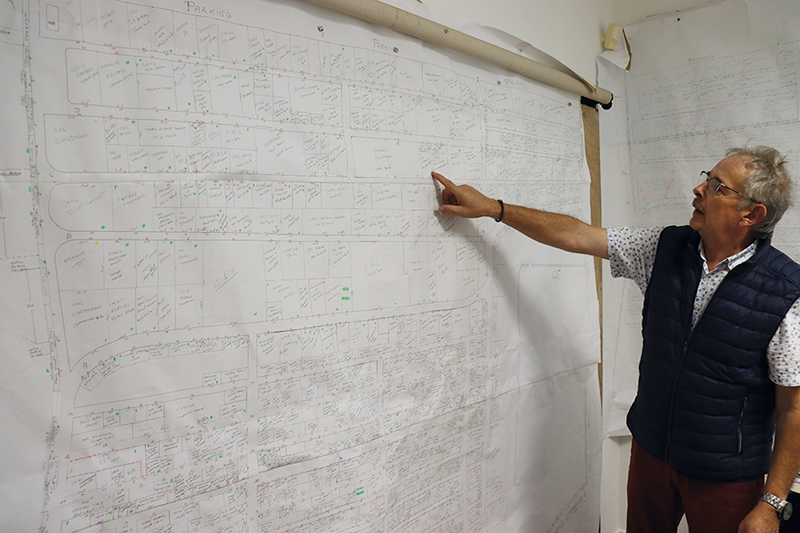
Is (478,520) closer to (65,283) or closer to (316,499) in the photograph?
(316,499)

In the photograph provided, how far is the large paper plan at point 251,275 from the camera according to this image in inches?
30.7

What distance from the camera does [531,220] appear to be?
1374 mm

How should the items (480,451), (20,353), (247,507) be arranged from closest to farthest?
(20,353)
(247,507)
(480,451)

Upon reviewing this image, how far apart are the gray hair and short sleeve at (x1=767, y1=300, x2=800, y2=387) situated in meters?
0.22

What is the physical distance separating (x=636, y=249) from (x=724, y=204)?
0.27 metres

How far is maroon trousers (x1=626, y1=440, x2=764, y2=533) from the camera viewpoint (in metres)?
1.24

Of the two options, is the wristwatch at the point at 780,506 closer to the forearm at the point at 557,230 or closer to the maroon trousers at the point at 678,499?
the maroon trousers at the point at 678,499

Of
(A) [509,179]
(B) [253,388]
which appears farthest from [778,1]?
(B) [253,388]

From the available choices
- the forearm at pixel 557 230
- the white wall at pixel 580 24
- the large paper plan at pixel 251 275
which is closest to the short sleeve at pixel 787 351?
the forearm at pixel 557 230

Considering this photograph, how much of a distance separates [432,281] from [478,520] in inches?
30.6

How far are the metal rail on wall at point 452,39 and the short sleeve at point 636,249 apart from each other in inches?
22.9

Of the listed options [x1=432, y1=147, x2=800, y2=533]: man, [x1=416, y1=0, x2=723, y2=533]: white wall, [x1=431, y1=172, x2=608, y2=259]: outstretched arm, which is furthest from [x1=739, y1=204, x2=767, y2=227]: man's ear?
[x1=416, y1=0, x2=723, y2=533]: white wall

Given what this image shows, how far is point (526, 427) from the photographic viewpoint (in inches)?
63.0

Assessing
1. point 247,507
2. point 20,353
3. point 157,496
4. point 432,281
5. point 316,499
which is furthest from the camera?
point 432,281
